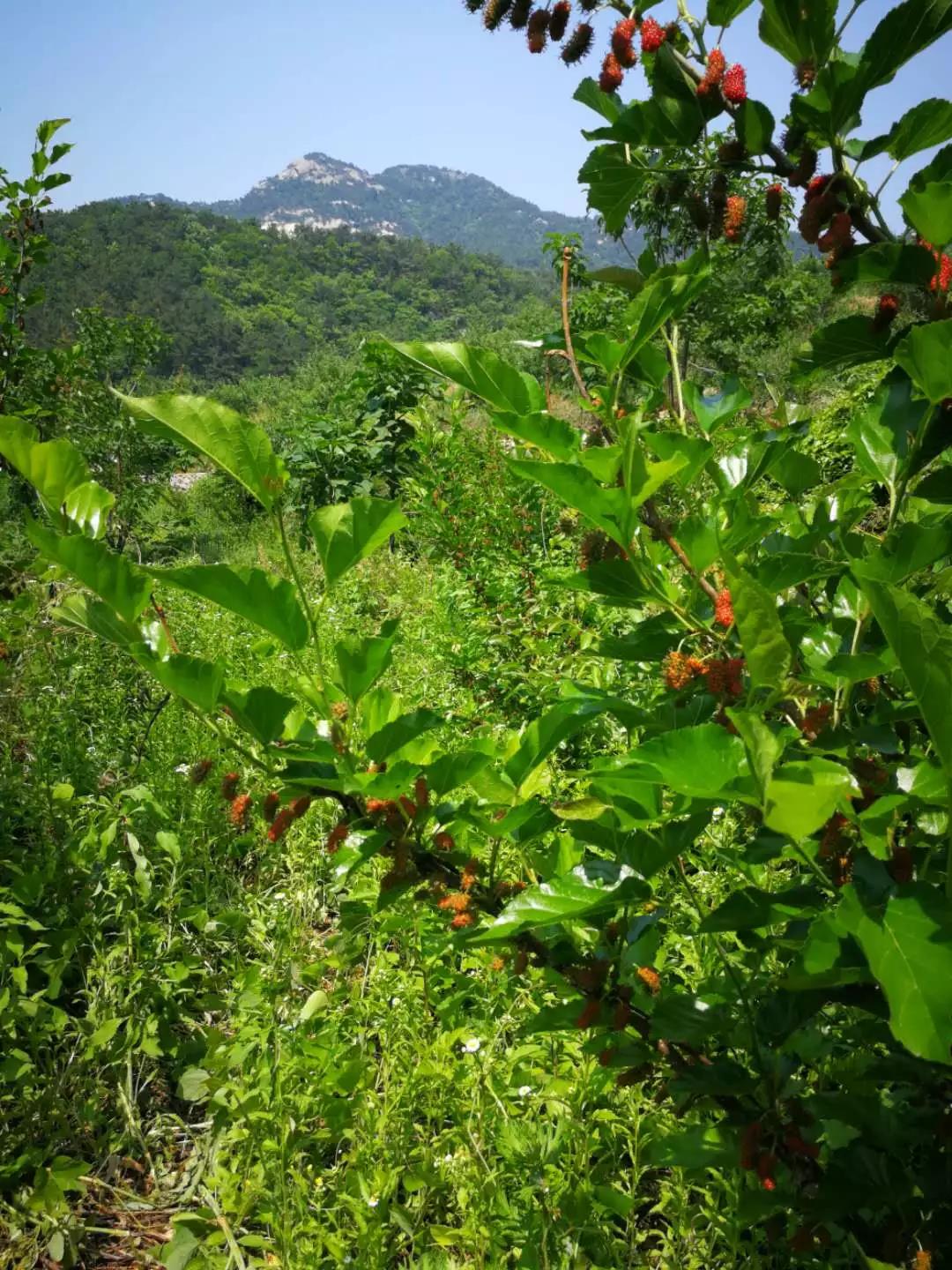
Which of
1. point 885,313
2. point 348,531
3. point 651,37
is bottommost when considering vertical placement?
point 348,531

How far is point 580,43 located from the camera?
0.93m

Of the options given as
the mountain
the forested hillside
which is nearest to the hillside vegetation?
the forested hillside

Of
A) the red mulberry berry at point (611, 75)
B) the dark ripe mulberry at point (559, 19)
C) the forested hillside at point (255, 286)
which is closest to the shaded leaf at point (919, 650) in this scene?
the red mulberry berry at point (611, 75)

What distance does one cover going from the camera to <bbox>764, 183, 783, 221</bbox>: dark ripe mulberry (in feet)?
2.59

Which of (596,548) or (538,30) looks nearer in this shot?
(596,548)

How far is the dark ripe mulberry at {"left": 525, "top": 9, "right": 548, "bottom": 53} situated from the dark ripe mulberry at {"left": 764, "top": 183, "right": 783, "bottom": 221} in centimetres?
34

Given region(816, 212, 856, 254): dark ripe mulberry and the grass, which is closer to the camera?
region(816, 212, 856, 254): dark ripe mulberry

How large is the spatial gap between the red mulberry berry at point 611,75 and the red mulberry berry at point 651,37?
65 mm

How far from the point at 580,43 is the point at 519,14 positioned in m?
0.08

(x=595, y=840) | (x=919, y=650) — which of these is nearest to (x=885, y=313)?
(x=919, y=650)

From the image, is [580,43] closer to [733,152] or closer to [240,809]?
[733,152]

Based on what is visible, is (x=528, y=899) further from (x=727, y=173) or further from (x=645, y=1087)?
(x=645, y=1087)

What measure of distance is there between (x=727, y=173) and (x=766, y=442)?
34 cm

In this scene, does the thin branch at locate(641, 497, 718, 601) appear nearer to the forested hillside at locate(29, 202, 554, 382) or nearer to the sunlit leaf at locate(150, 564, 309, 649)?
the sunlit leaf at locate(150, 564, 309, 649)
